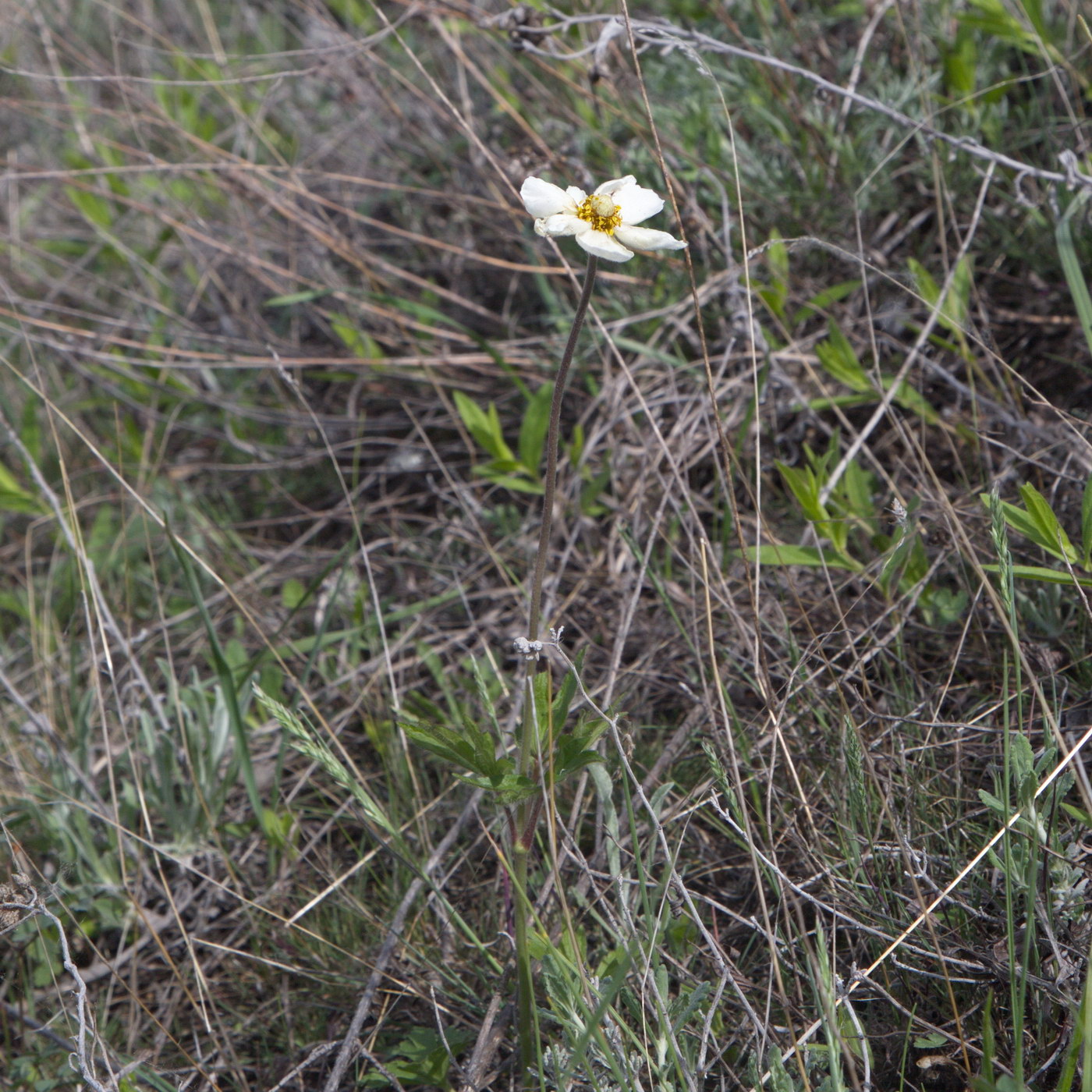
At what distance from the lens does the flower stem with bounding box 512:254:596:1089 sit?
125 cm

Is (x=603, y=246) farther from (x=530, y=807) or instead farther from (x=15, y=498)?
(x=15, y=498)

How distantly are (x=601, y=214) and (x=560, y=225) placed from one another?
81 mm

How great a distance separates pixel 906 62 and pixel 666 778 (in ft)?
6.90

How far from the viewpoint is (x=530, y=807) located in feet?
4.90

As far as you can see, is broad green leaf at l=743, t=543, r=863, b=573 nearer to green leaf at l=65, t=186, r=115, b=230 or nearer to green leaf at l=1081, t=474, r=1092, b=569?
green leaf at l=1081, t=474, r=1092, b=569

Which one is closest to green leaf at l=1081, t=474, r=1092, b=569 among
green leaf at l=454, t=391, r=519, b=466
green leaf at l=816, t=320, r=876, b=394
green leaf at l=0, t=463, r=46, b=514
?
green leaf at l=816, t=320, r=876, b=394

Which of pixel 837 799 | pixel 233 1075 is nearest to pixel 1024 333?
pixel 837 799

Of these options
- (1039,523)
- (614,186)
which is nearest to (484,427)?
(614,186)

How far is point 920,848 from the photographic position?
5.02 feet


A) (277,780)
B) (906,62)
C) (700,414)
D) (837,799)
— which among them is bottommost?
(277,780)

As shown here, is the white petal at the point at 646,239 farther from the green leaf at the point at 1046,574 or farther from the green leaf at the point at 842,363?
the green leaf at the point at 842,363

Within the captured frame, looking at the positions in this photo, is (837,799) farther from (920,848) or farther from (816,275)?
(816,275)

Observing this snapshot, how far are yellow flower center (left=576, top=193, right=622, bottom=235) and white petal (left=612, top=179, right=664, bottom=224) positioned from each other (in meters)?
0.02

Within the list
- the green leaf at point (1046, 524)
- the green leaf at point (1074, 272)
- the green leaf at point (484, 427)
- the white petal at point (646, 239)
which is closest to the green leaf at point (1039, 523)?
the green leaf at point (1046, 524)
